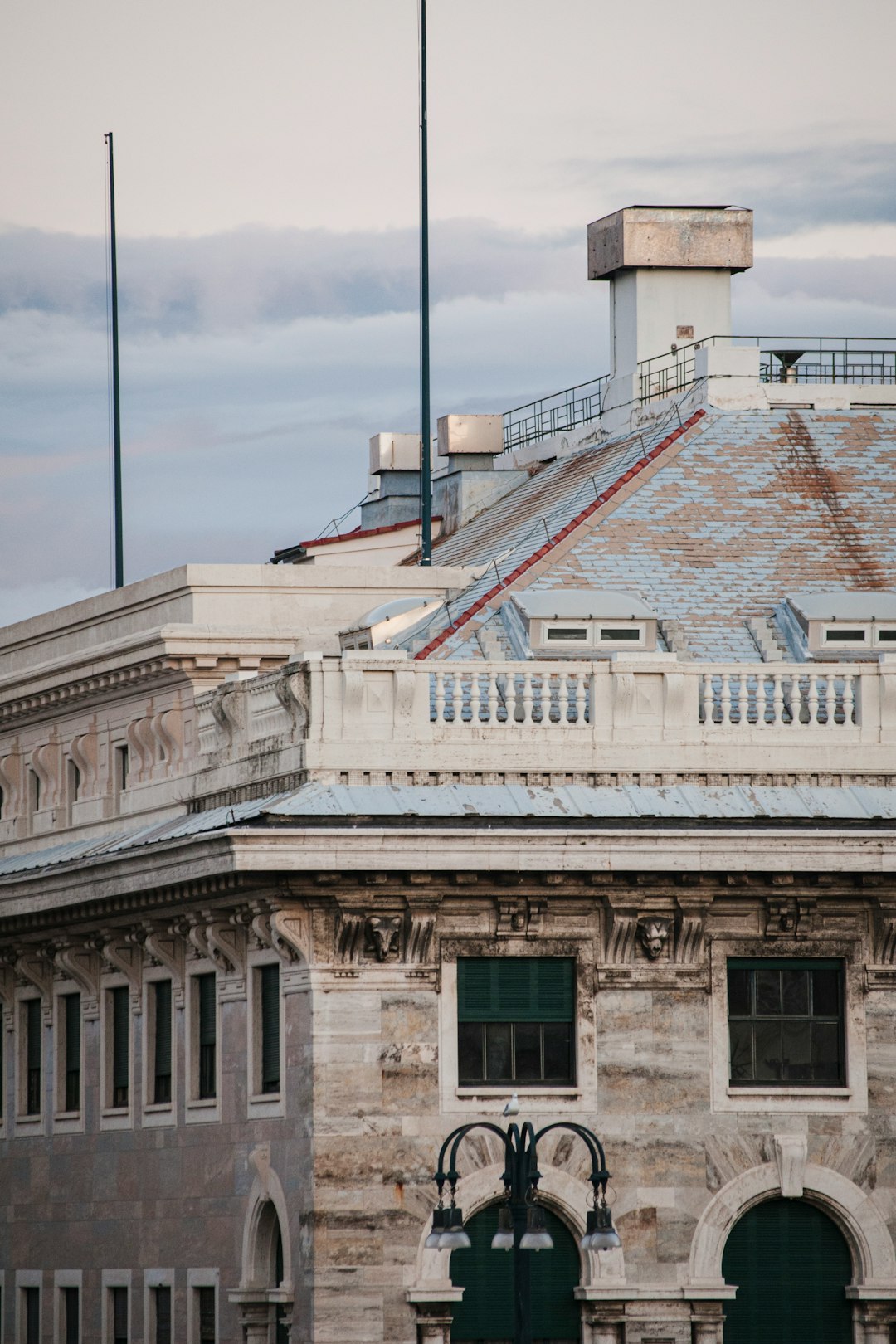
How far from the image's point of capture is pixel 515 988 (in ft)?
154

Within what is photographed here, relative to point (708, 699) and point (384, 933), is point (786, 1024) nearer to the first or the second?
point (708, 699)

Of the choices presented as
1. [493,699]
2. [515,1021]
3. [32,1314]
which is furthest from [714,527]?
[32,1314]

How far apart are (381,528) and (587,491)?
914cm

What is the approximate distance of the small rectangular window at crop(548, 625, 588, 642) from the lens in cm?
5069

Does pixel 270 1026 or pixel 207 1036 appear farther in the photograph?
pixel 207 1036

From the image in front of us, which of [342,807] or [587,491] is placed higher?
[587,491]

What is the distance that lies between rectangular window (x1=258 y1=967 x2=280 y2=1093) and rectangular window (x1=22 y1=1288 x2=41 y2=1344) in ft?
34.2

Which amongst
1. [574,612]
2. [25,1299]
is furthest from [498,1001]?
[25,1299]

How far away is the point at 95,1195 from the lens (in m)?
54.9

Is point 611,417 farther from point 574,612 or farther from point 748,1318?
point 748,1318

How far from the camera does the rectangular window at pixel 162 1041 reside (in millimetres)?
52781

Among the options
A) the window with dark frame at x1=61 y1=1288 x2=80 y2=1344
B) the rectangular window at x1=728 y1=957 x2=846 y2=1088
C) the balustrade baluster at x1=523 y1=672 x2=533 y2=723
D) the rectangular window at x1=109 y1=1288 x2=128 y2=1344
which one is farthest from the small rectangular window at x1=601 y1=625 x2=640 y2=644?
the window with dark frame at x1=61 y1=1288 x2=80 y2=1344

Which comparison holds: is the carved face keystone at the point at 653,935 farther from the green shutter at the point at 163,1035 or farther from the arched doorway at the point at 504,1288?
the green shutter at the point at 163,1035

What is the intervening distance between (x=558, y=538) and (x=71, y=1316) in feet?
47.9
